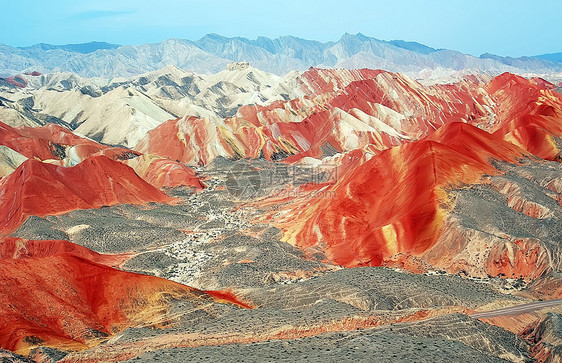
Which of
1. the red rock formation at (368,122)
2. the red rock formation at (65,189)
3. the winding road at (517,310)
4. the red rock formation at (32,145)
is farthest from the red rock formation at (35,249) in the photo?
the red rock formation at (368,122)

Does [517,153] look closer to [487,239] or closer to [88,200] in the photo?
[487,239]

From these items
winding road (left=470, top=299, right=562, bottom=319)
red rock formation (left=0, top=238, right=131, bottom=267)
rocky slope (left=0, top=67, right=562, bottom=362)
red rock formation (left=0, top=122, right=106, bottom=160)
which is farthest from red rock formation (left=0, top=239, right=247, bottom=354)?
red rock formation (left=0, top=122, right=106, bottom=160)

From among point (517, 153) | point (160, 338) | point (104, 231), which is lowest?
point (104, 231)

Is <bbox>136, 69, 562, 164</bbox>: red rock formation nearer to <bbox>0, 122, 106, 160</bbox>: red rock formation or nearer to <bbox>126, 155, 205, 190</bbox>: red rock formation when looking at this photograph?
<bbox>126, 155, 205, 190</bbox>: red rock formation

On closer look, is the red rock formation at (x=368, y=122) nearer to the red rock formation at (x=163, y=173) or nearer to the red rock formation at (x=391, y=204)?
the red rock formation at (x=163, y=173)

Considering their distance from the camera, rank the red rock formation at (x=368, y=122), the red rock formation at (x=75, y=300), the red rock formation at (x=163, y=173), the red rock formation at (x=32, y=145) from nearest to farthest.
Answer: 1. the red rock formation at (x=75, y=300)
2. the red rock formation at (x=163, y=173)
3. the red rock formation at (x=32, y=145)
4. the red rock formation at (x=368, y=122)

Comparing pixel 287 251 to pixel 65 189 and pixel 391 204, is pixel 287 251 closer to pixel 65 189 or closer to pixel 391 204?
pixel 391 204

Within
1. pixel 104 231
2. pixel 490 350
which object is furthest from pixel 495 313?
pixel 104 231

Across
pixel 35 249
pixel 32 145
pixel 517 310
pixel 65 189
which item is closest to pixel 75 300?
pixel 35 249
